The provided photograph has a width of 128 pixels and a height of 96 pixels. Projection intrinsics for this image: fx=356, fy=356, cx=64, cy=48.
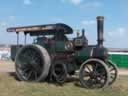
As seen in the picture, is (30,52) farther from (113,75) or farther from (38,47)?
(113,75)

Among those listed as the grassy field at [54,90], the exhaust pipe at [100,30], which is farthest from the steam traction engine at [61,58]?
the grassy field at [54,90]

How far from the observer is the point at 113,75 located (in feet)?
50.2

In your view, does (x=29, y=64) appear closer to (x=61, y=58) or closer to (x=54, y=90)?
(x=61, y=58)

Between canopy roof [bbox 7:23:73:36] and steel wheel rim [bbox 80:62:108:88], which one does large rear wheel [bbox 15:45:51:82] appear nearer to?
canopy roof [bbox 7:23:73:36]

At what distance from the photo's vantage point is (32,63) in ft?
50.7

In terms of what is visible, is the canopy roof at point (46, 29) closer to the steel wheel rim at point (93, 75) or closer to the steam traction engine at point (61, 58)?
the steam traction engine at point (61, 58)

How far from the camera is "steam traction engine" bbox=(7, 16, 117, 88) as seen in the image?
1395 centimetres

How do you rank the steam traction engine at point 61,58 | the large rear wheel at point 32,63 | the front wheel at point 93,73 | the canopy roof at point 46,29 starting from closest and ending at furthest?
the front wheel at point 93,73 < the steam traction engine at point 61,58 < the large rear wheel at point 32,63 < the canopy roof at point 46,29

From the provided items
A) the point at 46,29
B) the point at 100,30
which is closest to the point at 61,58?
the point at 46,29

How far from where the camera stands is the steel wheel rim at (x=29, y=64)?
15.3m

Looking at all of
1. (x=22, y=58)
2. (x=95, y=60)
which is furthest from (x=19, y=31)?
(x=95, y=60)

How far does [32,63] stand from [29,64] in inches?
9.9

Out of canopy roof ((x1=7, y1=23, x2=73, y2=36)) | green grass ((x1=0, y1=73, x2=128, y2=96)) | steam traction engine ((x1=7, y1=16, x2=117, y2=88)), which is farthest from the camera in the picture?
canopy roof ((x1=7, y1=23, x2=73, y2=36))

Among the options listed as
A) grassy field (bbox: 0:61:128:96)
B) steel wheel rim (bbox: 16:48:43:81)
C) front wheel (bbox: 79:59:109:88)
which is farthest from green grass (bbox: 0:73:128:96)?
steel wheel rim (bbox: 16:48:43:81)
